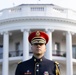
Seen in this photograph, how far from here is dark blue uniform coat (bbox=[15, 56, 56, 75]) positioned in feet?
17.7

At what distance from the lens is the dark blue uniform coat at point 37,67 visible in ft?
17.7

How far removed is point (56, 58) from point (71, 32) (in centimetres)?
304

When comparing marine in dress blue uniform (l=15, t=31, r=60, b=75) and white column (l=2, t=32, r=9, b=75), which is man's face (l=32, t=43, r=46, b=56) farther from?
white column (l=2, t=32, r=9, b=75)

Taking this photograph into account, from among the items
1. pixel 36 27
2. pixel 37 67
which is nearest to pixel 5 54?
pixel 36 27

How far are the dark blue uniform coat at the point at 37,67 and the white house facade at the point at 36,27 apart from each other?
34.8 meters

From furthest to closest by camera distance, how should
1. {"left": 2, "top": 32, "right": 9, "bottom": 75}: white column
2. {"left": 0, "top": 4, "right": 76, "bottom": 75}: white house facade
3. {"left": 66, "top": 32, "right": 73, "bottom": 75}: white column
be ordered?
{"left": 2, "top": 32, "right": 9, "bottom": 75}: white column
{"left": 66, "top": 32, "right": 73, "bottom": 75}: white column
{"left": 0, "top": 4, "right": 76, "bottom": 75}: white house facade

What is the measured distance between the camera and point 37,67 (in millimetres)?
5430

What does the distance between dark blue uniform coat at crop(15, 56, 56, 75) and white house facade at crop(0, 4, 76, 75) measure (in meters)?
34.8

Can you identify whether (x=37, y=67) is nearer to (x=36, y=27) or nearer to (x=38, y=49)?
(x=38, y=49)

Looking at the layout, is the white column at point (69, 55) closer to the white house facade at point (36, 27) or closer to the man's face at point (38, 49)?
the white house facade at point (36, 27)

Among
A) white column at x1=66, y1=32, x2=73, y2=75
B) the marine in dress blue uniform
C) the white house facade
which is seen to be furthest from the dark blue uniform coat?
white column at x1=66, y1=32, x2=73, y2=75

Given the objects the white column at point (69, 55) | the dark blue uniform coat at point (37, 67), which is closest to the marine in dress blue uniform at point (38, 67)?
the dark blue uniform coat at point (37, 67)

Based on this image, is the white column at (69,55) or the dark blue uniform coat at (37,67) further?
the white column at (69,55)

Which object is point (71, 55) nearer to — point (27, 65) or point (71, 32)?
point (71, 32)
